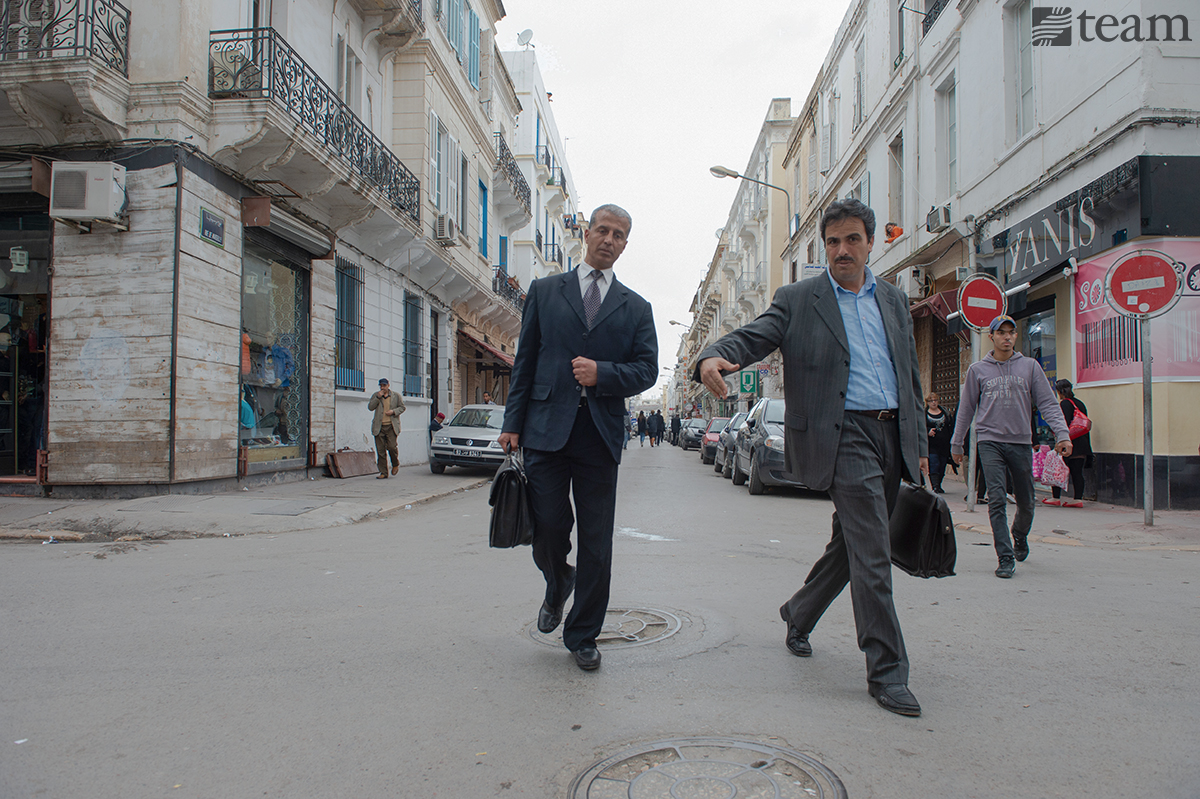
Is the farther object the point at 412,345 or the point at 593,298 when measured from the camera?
the point at 412,345

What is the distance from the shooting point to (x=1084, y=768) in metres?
2.47

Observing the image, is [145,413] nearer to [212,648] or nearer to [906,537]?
[212,648]

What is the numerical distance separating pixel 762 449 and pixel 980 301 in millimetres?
4048

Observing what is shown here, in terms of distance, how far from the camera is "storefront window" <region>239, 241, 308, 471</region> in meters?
11.7

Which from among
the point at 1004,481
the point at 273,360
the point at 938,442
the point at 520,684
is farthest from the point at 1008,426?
the point at 273,360

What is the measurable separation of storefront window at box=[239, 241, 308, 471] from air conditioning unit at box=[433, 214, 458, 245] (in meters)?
5.60

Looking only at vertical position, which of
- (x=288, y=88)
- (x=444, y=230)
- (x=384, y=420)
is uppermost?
(x=288, y=88)

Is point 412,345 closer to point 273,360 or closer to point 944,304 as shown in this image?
point 273,360

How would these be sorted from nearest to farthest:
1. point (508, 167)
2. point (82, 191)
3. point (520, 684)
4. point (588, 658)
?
point (520, 684) → point (588, 658) → point (82, 191) → point (508, 167)

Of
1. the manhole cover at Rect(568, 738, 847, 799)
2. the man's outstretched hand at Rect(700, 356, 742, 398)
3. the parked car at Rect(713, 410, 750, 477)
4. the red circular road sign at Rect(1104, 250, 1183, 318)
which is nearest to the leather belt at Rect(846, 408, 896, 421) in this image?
the man's outstretched hand at Rect(700, 356, 742, 398)

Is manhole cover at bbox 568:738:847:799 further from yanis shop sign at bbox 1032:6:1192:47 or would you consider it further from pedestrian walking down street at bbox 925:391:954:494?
yanis shop sign at bbox 1032:6:1192:47

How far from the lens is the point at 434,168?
62.5ft

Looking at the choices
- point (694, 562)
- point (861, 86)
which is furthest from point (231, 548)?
point (861, 86)

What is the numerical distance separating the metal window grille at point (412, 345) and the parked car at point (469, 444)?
112 inches
